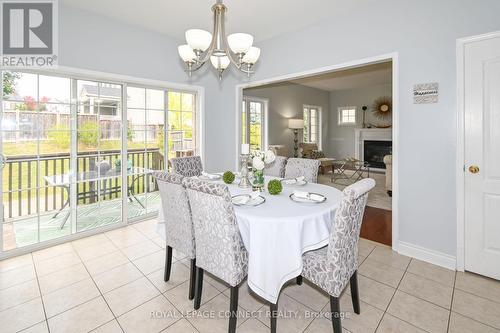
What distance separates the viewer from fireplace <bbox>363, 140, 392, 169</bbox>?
8211 millimetres

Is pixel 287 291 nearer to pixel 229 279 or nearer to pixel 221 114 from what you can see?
pixel 229 279

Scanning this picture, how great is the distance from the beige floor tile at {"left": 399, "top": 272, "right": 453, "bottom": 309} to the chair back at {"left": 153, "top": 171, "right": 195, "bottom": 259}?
74.1 inches

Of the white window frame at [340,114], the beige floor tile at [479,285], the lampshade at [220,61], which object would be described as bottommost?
the beige floor tile at [479,285]

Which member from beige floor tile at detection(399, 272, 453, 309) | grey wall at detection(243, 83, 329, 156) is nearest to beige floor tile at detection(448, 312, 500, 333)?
beige floor tile at detection(399, 272, 453, 309)

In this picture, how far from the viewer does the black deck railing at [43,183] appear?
2.86 metres

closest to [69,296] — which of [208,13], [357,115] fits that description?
[208,13]

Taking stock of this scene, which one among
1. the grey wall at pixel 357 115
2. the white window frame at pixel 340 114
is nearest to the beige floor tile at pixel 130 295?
the grey wall at pixel 357 115

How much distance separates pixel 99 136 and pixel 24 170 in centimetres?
89

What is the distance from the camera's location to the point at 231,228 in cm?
161

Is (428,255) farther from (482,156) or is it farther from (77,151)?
(77,151)

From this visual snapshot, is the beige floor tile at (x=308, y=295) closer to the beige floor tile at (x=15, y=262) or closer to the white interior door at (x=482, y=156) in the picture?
the white interior door at (x=482, y=156)

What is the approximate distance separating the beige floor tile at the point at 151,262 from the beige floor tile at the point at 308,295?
1307mm

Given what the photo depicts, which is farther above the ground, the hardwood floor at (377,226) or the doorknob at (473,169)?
the doorknob at (473,169)

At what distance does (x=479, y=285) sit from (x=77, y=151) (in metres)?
4.57
